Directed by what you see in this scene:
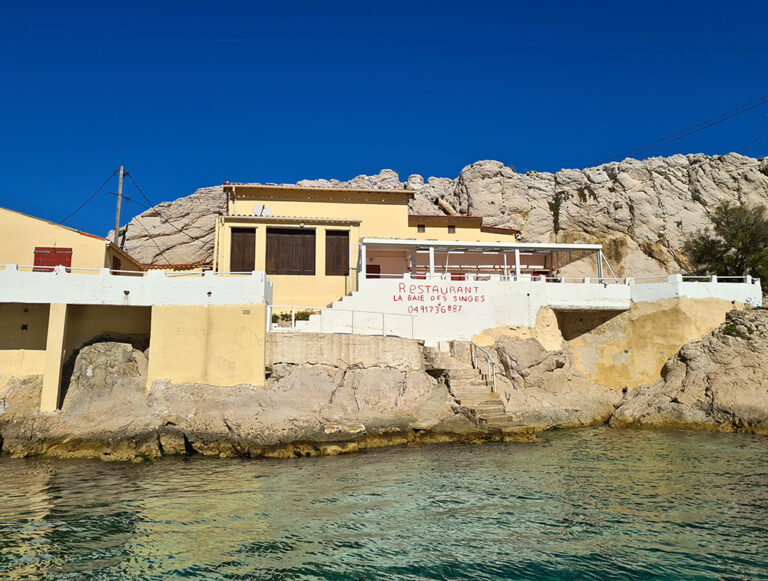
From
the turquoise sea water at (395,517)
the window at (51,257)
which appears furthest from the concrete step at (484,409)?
the window at (51,257)

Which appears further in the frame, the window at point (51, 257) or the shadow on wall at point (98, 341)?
the window at point (51, 257)

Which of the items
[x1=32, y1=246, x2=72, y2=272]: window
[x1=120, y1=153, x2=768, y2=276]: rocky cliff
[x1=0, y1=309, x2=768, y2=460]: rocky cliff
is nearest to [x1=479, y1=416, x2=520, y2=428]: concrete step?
[x1=0, y1=309, x2=768, y2=460]: rocky cliff

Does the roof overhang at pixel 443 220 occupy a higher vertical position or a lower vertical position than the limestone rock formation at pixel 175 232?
lower

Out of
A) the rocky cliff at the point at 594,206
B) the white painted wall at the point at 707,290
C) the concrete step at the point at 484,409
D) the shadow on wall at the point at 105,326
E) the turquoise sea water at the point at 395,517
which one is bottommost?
the turquoise sea water at the point at 395,517

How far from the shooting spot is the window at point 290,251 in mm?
29312

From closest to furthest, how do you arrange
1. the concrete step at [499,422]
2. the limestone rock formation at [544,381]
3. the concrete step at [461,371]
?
the concrete step at [499,422] → the concrete step at [461,371] → the limestone rock formation at [544,381]

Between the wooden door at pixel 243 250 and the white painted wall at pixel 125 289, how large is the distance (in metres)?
6.95

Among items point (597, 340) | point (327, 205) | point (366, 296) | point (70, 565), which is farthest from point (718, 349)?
point (70, 565)

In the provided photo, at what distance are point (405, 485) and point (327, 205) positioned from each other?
72.3ft

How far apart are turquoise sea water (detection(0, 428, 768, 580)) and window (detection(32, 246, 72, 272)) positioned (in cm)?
873

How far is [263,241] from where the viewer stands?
29.2 metres

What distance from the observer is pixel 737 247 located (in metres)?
35.4

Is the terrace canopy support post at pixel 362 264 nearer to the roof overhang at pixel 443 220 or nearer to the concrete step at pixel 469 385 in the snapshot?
the concrete step at pixel 469 385

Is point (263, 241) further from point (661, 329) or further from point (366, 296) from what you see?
point (661, 329)
